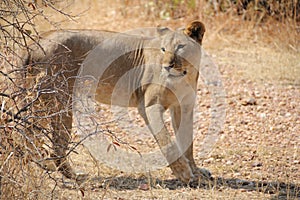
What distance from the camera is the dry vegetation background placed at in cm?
408

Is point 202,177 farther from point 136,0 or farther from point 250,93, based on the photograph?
point 136,0

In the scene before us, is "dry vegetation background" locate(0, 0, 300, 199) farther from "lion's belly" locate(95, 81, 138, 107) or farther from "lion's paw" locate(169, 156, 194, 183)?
"lion's belly" locate(95, 81, 138, 107)

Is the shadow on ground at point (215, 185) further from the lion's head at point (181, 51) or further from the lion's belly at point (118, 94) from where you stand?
the lion's head at point (181, 51)

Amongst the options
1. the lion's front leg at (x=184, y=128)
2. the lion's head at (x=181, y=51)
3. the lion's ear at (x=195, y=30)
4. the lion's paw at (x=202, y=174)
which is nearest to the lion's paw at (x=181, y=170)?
the lion's paw at (x=202, y=174)

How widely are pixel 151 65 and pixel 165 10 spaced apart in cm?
490

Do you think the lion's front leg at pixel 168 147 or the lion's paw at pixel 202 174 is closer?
the lion's front leg at pixel 168 147

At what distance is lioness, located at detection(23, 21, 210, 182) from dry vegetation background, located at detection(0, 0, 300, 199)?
0.74 feet

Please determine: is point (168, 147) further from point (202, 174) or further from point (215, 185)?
point (215, 185)

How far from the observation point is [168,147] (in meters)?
5.39

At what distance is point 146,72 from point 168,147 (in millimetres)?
699

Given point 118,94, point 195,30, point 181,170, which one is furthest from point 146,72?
point 181,170

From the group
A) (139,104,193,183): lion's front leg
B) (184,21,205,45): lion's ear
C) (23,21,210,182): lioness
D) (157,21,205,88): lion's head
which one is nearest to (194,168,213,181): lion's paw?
(23,21,210,182): lioness

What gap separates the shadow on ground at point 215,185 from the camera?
16.6 feet

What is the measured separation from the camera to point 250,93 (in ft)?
24.7
